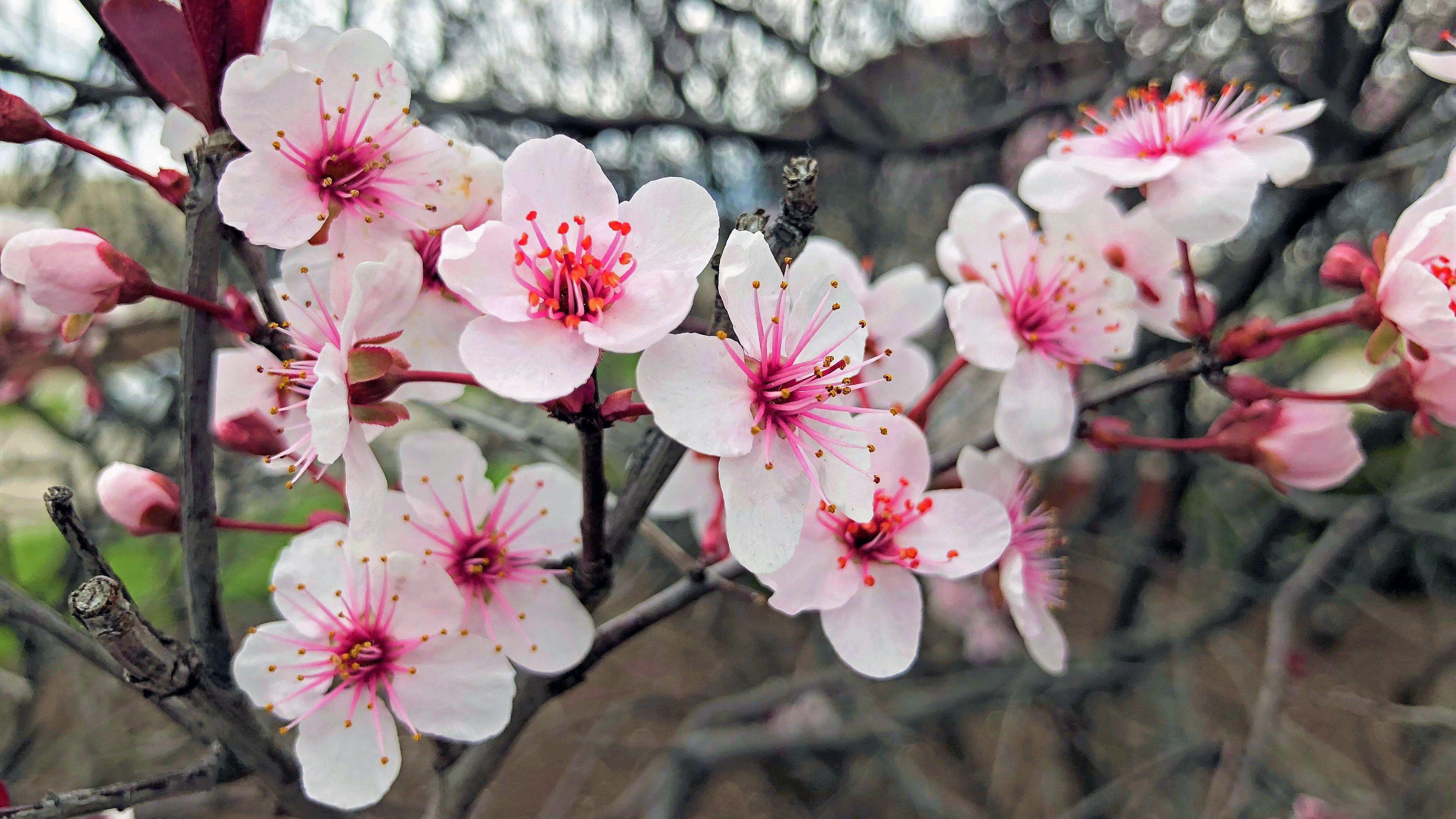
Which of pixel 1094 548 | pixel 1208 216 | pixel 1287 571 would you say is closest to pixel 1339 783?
pixel 1287 571

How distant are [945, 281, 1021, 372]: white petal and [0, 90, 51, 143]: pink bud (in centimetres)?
96

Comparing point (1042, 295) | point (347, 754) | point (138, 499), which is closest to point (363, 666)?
point (347, 754)

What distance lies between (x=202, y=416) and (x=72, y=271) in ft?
0.58

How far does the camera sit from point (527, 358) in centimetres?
70

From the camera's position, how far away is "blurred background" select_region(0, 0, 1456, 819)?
206 centimetres

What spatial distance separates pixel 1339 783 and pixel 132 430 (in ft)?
12.2

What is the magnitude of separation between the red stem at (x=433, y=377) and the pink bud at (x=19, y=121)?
1.33 ft

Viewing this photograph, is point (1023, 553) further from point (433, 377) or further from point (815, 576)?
point (433, 377)

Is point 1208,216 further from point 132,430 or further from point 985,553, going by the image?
point 132,430

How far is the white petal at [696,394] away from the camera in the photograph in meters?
0.69

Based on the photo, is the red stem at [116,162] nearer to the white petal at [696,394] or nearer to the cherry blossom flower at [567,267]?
the cherry blossom flower at [567,267]

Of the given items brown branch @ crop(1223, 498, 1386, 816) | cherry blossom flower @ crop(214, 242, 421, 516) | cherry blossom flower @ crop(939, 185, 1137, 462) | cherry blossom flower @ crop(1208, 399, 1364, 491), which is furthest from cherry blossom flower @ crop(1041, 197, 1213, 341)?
brown branch @ crop(1223, 498, 1386, 816)

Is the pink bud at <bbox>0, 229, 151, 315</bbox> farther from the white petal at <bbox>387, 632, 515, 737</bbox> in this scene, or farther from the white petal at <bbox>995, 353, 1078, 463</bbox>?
the white petal at <bbox>995, 353, 1078, 463</bbox>

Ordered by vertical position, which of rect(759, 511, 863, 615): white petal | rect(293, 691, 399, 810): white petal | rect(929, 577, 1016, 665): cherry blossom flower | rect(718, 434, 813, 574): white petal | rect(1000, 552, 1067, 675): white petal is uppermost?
rect(718, 434, 813, 574): white petal
